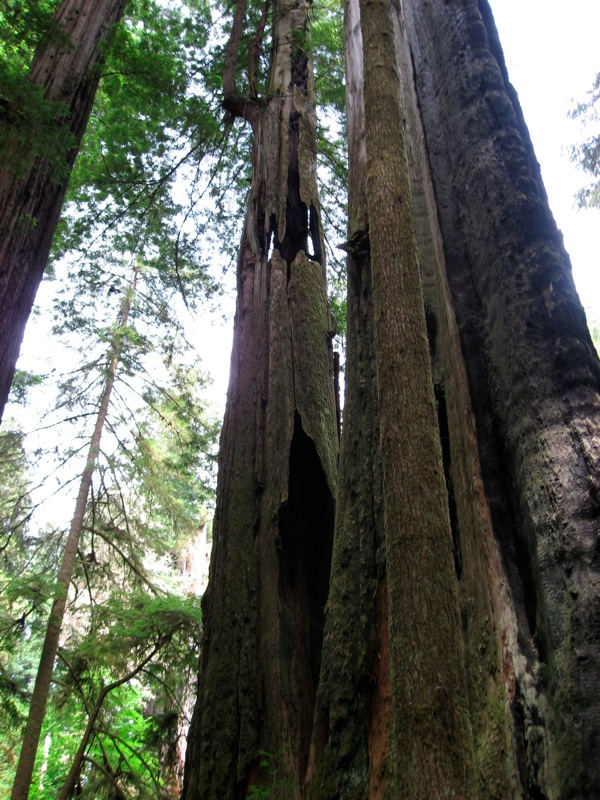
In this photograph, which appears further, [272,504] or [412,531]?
[272,504]

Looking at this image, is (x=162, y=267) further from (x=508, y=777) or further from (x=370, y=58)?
(x=508, y=777)

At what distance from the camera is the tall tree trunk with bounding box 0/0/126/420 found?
3.88 m

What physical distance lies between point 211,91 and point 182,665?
768cm

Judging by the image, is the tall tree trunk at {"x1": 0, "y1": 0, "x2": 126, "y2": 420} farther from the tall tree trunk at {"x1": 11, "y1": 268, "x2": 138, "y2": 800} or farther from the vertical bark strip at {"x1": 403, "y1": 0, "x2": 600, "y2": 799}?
the tall tree trunk at {"x1": 11, "y1": 268, "x2": 138, "y2": 800}

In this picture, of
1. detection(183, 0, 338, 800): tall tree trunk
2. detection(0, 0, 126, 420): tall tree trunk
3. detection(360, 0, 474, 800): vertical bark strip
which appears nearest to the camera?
detection(360, 0, 474, 800): vertical bark strip

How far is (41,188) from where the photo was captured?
432cm

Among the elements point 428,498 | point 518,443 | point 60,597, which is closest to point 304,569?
point 518,443

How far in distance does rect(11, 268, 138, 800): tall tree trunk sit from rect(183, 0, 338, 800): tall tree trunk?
508 centimetres

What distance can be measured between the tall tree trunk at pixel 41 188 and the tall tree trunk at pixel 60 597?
17.7 feet

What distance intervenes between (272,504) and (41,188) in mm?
2742

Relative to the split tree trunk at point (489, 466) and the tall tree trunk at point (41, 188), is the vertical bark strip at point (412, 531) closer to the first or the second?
the split tree trunk at point (489, 466)

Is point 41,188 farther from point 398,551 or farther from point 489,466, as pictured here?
point 398,551

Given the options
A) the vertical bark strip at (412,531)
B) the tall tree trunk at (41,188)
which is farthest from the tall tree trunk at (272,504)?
the vertical bark strip at (412,531)

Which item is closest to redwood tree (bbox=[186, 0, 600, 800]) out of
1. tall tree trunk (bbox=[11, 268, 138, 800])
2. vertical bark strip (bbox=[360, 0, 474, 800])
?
vertical bark strip (bbox=[360, 0, 474, 800])
